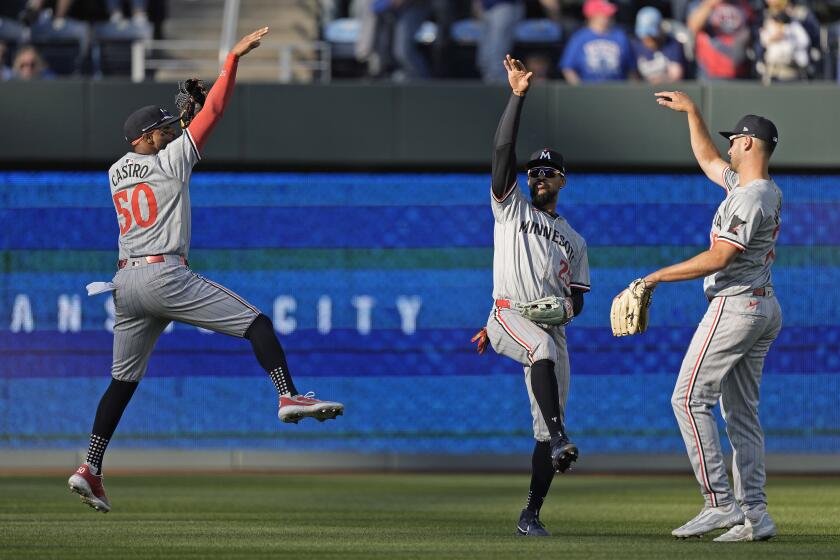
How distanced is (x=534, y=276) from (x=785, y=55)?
8.91m

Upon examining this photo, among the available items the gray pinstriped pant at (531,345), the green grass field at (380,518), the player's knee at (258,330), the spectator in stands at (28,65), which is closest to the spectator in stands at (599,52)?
the green grass field at (380,518)

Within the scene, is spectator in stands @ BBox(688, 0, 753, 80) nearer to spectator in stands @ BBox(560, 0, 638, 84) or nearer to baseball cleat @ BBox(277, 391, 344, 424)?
spectator in stands @ BBox(560, 0, 638, 84)

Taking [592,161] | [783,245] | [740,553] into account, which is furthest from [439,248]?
[740,553]

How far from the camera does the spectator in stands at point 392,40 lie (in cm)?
1578

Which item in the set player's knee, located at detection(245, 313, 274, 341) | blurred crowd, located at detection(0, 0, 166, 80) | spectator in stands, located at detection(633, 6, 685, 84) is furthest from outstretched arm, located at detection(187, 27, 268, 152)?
spectator in stands, located at detection(633, 6, 685, 84)

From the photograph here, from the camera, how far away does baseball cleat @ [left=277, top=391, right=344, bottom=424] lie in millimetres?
7457

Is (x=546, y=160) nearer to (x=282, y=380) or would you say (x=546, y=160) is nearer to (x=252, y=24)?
(x=282, y=380)

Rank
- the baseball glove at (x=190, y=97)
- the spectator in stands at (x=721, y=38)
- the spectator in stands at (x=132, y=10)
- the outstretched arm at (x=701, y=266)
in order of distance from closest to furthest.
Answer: the outstretched arm at (x=701, y=266) < the baseball glove at (x=190, y=97) < the spectator in stands at (x=721, y=38) < the spectator in stands at (x=132, y=10)

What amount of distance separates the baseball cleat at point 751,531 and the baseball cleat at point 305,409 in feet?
6.31

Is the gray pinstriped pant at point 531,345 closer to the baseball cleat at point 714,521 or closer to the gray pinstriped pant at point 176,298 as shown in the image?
the baseball cleat at point 714,521

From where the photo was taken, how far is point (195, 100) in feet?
27.6

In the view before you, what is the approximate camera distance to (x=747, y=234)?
23.3 feet

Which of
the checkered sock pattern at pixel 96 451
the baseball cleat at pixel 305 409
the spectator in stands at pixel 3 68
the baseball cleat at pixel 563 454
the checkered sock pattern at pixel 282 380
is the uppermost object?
→ the spectator in stands at pixel 3 68

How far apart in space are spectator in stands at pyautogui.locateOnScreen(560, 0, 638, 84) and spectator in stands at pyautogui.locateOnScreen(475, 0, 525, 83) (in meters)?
0.63
